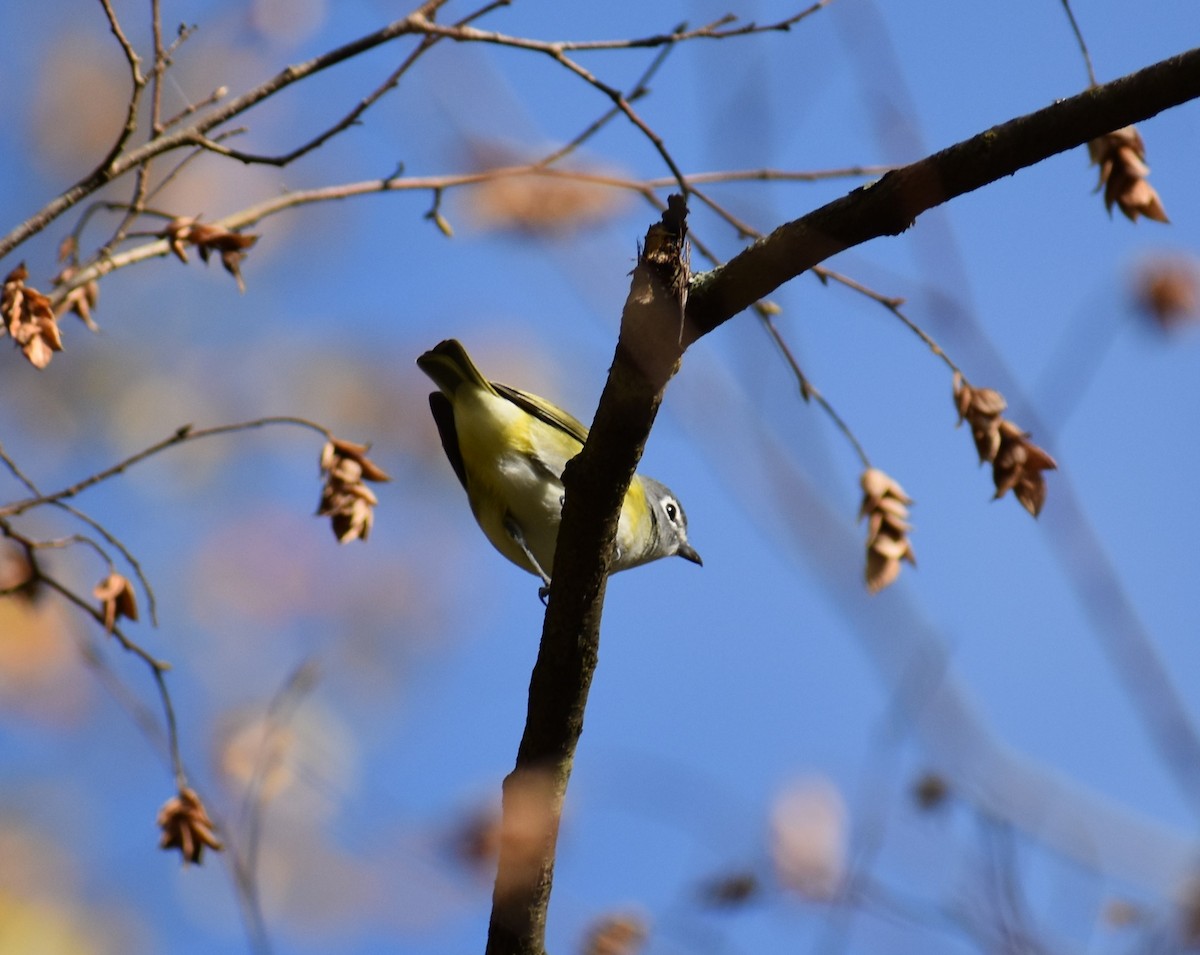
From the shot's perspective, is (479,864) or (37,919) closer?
(479,864)

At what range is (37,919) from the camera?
22.9ft

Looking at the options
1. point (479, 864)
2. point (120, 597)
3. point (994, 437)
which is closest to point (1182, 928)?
point (994, 437)

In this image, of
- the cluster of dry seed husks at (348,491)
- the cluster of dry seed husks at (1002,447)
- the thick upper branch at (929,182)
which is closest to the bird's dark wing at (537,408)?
the cluster of dry seed husks at (348,491)

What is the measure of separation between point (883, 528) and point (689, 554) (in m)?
3.05

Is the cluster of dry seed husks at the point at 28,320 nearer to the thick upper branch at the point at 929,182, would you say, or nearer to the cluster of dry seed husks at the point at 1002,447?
the thick upper branch at the point at 929,182

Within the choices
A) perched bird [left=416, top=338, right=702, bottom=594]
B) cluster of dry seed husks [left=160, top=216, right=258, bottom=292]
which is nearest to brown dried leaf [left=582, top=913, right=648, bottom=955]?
perched bird [left=416, top=338, right=702, bottom=594]

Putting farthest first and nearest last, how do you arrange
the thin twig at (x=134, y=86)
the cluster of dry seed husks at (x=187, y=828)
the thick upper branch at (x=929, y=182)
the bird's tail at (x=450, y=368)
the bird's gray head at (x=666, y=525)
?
the bird's gray head at (x=666, y=525) → the bird's tail at (x=450, y=368) → the cluster of dry seed husks at (x=187, y=828) → the thin twig at (x=134, y=86) → the thick upper branch at (x=929, y=182)

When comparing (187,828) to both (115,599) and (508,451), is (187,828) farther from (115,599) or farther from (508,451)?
(508,451)

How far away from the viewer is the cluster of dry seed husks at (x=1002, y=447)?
3.61 metres

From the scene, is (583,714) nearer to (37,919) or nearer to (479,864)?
(479,864)

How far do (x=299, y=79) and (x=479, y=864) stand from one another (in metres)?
2.98

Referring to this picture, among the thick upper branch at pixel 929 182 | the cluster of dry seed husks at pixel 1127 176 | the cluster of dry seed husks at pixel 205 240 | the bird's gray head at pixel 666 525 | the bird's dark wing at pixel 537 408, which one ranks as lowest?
the thick upper branch at pixel 929 182

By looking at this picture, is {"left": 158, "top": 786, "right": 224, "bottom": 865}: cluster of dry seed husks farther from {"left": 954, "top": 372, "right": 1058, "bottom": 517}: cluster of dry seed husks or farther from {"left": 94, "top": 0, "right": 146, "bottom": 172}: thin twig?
{"left": 954, "top": 372, "right": 1058, "bottom": 517}: cluster of dry seed husks

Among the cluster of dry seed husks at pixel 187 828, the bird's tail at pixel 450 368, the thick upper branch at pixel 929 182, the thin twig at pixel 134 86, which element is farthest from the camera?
the bird's tail at pixel 450 368
